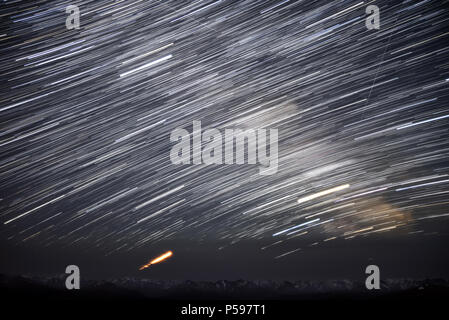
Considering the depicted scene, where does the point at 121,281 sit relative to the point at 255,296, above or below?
above

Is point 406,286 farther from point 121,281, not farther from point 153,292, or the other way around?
point 121,281

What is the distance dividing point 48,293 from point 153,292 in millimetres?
3622

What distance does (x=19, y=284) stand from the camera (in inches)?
395
